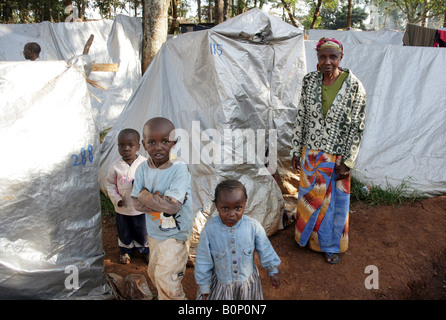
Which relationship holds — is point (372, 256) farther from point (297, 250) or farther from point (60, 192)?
point (60, 192)

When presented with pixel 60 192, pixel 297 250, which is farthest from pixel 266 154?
pixel 60 192

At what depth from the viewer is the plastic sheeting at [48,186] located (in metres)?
1.84

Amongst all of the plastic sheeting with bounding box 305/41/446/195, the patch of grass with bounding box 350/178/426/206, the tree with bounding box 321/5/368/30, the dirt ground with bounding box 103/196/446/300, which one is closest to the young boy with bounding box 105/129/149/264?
the dirt ground with bounding box 103/196/446/300

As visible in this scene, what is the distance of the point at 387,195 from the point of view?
4102 millimetres

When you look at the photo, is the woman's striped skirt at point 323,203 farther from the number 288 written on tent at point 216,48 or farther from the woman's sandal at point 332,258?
the number 288 written on tent at point 216,48

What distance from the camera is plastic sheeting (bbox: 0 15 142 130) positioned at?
22.8 feet

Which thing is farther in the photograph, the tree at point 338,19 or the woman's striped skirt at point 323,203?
the tree at point 338,19

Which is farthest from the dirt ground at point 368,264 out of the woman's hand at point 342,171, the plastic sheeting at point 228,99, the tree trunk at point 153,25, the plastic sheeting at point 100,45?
the plastic sheeting at point 100,45

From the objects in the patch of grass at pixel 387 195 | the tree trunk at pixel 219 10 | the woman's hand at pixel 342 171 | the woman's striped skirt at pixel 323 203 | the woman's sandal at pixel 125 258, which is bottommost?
the woman's sandal at pixel 125 258

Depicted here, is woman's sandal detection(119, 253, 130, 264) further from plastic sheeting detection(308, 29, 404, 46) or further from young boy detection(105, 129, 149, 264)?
plastic sheeting detection(308, 29, 404, 46)

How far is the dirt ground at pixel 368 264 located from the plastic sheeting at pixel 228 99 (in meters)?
0.49
